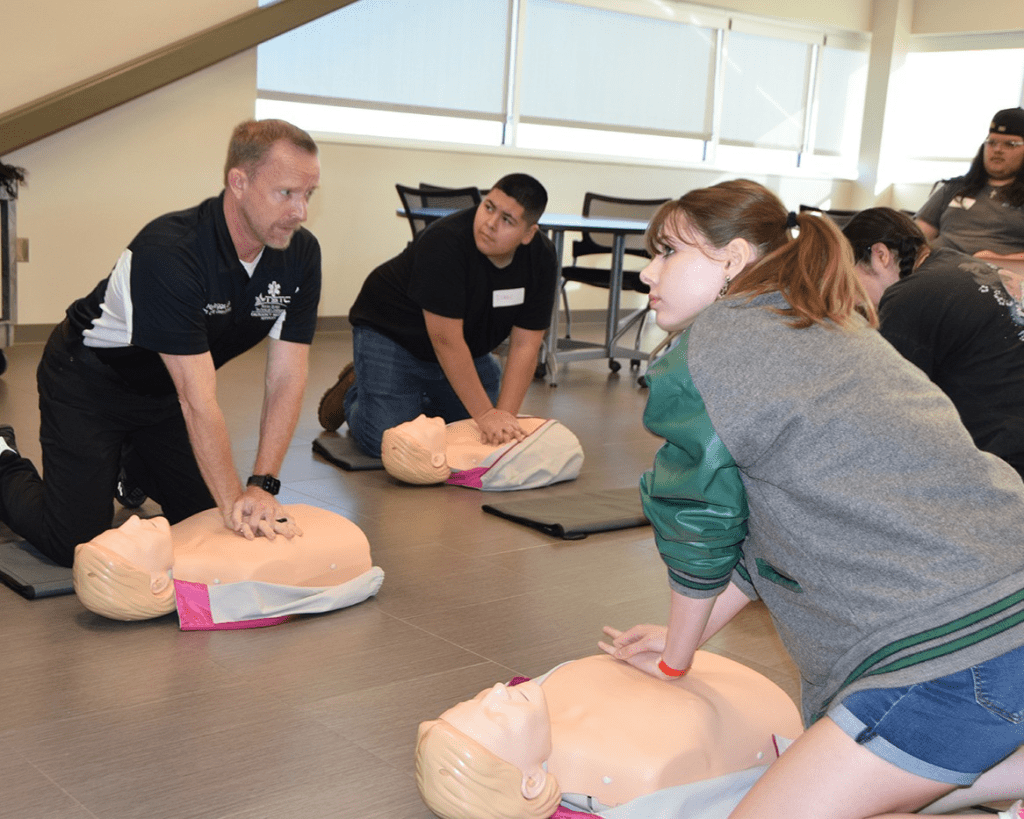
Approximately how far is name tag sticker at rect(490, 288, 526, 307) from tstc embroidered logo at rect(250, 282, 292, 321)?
127cm

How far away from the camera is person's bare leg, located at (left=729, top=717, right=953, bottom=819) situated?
48.8 inches

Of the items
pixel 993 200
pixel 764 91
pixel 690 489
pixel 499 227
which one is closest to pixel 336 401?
pixel 499 227

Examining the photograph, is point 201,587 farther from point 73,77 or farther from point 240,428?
point 73,77

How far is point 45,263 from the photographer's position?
220 inches

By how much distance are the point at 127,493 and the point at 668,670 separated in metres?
1.85

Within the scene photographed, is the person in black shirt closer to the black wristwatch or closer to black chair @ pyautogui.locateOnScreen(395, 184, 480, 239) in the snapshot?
the black wristwatch

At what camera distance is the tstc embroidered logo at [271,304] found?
100 inches

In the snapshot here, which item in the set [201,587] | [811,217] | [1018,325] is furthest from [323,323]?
[811,217]

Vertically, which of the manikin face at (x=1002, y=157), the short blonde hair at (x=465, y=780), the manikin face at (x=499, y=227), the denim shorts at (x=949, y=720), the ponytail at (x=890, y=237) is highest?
the manikin face at (x=1002, y=157)

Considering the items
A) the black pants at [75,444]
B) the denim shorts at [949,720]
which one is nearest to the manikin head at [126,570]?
the black pants at [75,444]

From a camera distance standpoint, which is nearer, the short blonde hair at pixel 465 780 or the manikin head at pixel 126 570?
the short blonde hair at pixel 465 780

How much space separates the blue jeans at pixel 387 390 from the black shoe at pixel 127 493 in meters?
0.94

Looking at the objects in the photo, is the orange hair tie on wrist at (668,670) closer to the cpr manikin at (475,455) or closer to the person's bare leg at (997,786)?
the person's bare leg at (997,786)

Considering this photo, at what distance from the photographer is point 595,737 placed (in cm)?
162
